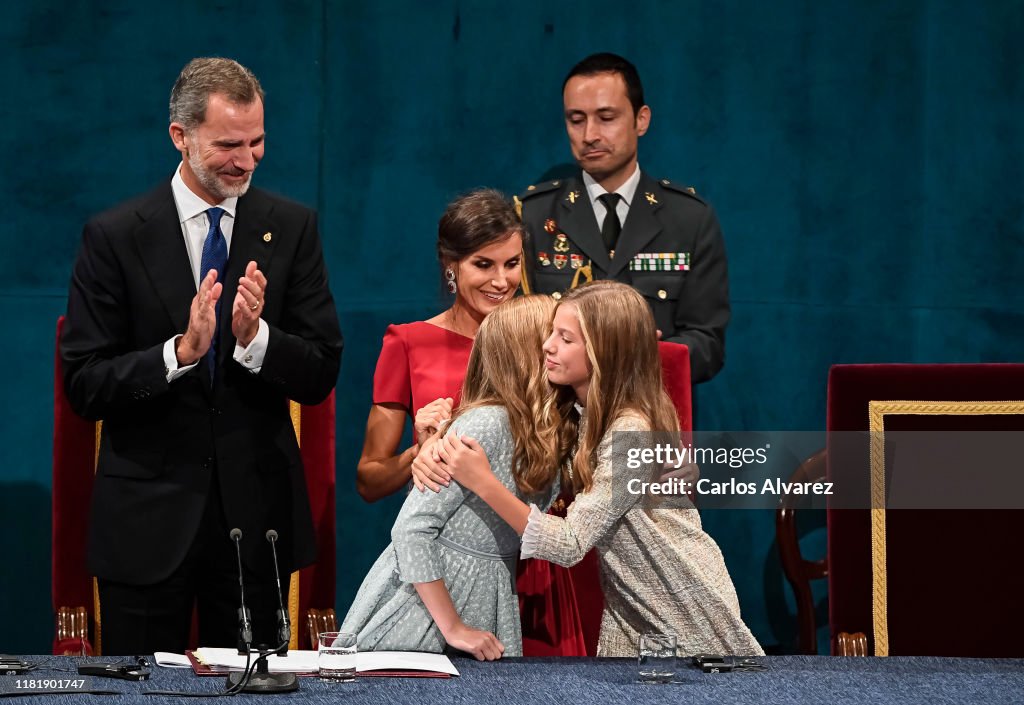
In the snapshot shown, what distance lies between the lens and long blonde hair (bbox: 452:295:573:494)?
2604 millimetres

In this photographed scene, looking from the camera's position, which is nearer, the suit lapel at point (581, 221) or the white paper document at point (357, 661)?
the white paper document at point (357, 661)

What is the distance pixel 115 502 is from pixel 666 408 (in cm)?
110

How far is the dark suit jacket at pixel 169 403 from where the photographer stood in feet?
9.25

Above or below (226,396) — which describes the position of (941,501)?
below

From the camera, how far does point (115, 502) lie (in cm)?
284

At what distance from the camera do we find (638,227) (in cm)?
371

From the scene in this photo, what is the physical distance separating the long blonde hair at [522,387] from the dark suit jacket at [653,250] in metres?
0.85

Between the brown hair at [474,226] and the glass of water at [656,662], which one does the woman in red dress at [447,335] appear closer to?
the brown hair at [474,226]

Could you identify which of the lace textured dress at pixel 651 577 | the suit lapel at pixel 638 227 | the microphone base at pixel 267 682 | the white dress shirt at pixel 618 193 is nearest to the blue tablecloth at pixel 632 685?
the microphone base at pixel 267 682

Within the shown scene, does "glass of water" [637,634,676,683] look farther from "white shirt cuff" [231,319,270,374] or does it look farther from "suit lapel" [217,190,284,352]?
"suit lapel" [217,190,284,352]

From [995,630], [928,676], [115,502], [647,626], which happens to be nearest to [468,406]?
[647,626]

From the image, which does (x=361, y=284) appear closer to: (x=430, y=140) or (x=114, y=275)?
(x=430, y=140)

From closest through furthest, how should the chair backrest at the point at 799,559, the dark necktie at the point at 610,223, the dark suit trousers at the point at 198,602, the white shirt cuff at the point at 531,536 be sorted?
the white shirt cuff at the point at 531,536 < the dark suit trousers at the point at 198,602 < the chair backrest at the point at 799,559 < the dark necktie at the point at 610,223

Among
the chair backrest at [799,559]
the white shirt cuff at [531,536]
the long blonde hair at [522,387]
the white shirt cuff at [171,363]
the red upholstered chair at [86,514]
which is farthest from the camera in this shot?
the chair backrest at [799,559]
